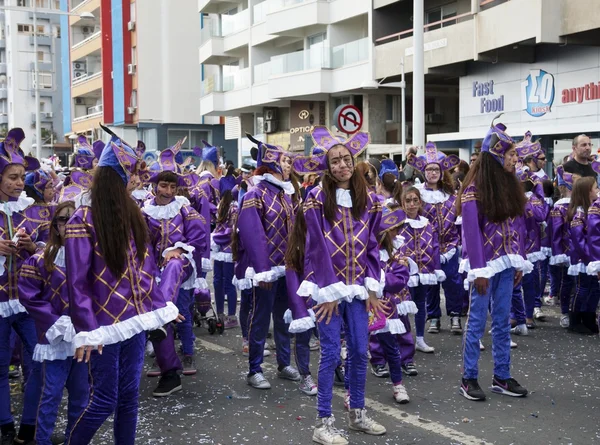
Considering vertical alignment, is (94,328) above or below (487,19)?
below

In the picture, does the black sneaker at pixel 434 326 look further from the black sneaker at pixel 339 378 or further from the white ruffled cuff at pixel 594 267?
the black sneaker at pixel 339 378

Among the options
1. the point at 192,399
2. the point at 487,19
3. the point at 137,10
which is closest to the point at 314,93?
the point at 487,19

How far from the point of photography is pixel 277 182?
291 inches

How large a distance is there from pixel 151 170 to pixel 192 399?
7.67 ft

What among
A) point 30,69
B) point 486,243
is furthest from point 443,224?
point 30,69

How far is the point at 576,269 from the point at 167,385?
16.5 feet

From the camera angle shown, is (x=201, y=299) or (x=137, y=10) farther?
(x=137, y=10)

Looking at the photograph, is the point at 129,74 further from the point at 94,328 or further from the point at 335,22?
the point at 94,328

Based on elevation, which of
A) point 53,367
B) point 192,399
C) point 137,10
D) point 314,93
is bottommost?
point 192,399

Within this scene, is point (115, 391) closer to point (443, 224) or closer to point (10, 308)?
point (10, 308)

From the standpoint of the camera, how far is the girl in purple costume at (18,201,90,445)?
17.3 ft

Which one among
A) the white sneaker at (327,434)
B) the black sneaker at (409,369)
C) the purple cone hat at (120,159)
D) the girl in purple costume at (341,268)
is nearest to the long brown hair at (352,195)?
the girl in purple costume at (341,268)

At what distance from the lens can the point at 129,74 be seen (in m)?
50.2

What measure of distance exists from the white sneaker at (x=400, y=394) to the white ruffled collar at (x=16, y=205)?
10.9 feet
